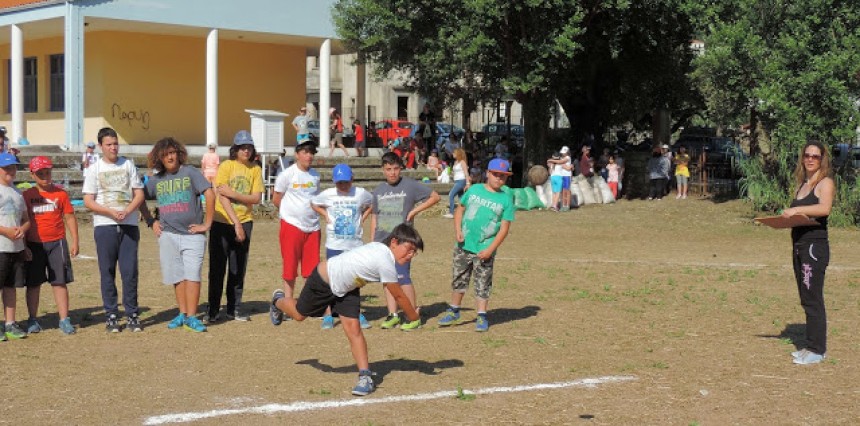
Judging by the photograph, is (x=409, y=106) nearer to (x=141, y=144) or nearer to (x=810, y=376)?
(x=141, y=144)

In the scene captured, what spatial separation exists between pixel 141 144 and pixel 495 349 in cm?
2189

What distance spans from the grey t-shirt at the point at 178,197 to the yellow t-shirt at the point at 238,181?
0.42m

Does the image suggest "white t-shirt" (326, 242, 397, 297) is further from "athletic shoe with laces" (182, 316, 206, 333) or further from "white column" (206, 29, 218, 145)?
"white column" (206, 29, 218, 145)

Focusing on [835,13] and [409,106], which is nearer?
[835,13]

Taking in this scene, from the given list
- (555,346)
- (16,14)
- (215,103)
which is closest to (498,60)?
(215,103)

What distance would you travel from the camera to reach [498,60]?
91.3ft

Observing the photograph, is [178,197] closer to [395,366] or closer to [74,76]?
[395,366]

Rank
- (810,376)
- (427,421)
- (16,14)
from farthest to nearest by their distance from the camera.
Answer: (16,14) < (810,376) < (427,421)

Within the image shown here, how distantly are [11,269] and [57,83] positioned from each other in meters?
22.0

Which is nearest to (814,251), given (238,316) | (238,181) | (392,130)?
(238,181)

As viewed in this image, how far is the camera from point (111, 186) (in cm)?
1017

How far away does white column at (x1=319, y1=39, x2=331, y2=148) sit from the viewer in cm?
3002

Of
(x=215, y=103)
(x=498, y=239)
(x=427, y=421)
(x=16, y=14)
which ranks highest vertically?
(x=16, y=14)

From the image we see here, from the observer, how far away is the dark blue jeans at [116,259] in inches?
403
